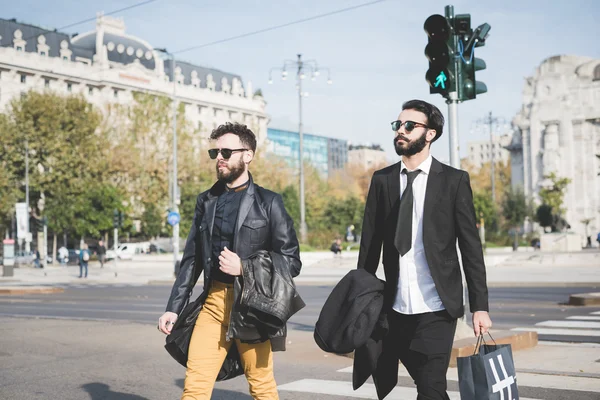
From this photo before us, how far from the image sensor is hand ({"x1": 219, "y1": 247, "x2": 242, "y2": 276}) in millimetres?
4270

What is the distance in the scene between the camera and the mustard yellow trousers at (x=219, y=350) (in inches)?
174

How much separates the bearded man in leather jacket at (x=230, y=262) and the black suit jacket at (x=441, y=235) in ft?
1.69

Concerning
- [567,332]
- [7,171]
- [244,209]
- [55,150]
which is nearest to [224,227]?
[244,209]

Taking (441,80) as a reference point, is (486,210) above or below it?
above

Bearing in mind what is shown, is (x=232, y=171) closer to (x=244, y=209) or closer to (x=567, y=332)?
(x=244, y=209)

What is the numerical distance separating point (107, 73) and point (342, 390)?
288ft

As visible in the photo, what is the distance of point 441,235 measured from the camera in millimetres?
4152

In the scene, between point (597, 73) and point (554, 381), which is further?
point (597, 73)

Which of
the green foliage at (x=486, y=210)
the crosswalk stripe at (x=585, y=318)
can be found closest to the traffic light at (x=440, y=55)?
the crosswalk stripe at (x=585, y=318)

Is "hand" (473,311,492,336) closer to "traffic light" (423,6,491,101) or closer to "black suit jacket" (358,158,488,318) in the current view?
"black suit jacket" (358,158,488,318)

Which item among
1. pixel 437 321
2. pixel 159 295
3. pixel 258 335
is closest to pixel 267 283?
pixel 258 335

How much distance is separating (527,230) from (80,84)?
172 ft

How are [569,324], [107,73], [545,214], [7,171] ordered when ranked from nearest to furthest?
1. [569,324]
2. [7,171]
3. [545,214]
4. [107,73]

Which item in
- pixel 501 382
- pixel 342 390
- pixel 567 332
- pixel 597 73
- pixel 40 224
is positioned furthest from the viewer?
pixel 597 73
